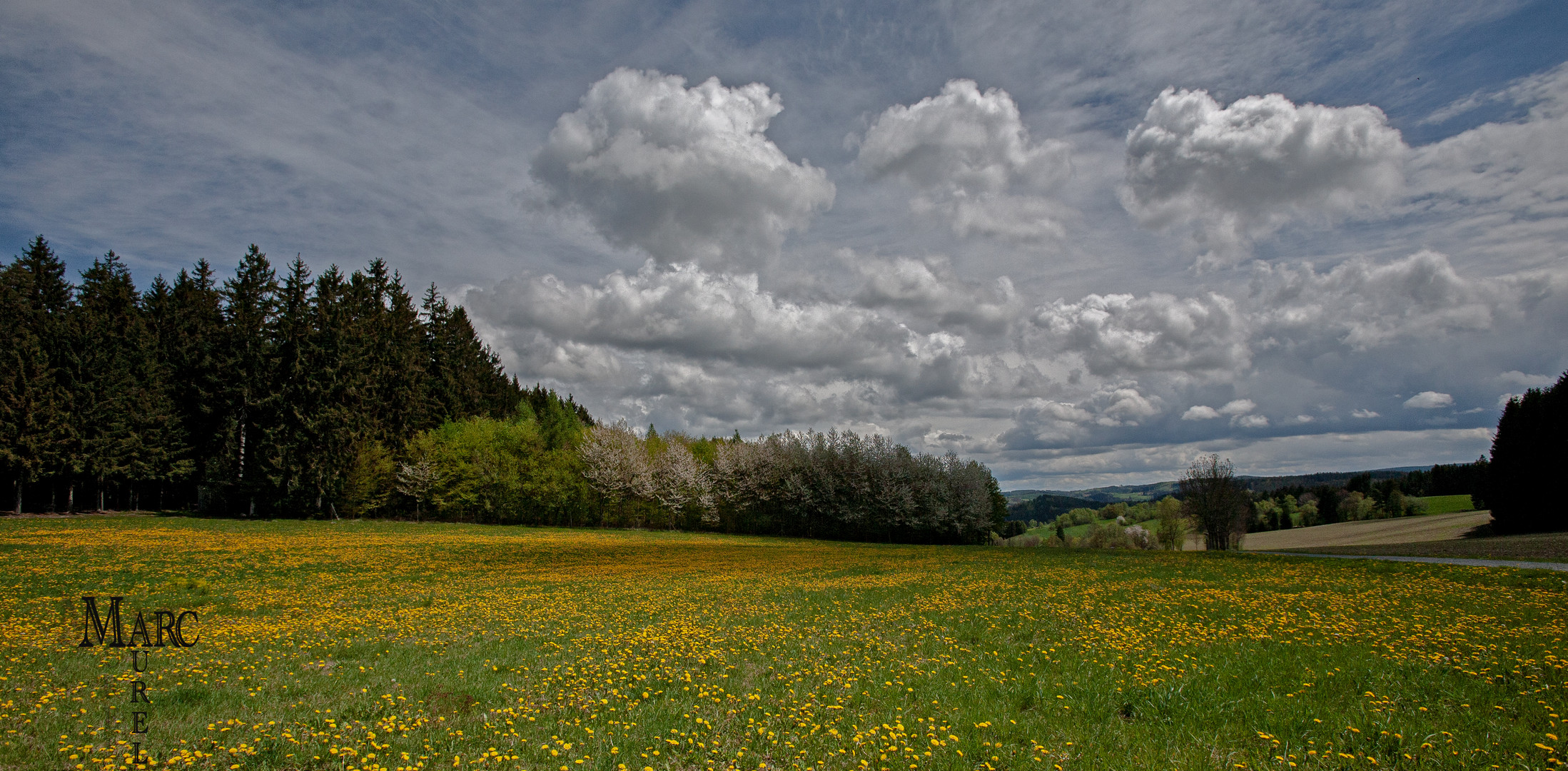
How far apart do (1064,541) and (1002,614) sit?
82603mm

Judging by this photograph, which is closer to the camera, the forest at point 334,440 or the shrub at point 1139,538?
the forest at point 334,440

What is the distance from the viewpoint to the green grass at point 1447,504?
3890 inches

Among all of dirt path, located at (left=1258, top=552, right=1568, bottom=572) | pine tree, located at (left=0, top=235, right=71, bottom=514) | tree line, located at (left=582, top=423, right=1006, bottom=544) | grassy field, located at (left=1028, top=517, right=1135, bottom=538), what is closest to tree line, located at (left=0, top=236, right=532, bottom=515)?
pine tree, located at (left=0, top=235, right=71, bottom=514)

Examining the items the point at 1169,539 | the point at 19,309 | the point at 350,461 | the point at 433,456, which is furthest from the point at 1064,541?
the point at 19,309

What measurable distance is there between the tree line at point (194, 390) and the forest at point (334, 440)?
16 centimetres

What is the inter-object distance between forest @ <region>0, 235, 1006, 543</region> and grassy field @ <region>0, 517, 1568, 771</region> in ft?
137

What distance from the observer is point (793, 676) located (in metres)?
9.89

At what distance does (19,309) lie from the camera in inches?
2029

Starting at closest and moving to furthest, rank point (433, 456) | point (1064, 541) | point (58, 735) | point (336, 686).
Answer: point (58, 735) → point (336, 686) → point (433, 456) → point (1064, 541)

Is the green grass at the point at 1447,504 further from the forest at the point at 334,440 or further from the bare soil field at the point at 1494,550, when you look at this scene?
the forest at the point at 334,440

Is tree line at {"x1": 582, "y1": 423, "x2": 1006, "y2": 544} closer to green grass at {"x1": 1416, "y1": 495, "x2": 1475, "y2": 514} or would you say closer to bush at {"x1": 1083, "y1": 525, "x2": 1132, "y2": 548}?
bush at {"x1": 1083, "y1": 525, "x2": 1132, "y2": 548}

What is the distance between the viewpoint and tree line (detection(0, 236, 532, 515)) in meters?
49.7

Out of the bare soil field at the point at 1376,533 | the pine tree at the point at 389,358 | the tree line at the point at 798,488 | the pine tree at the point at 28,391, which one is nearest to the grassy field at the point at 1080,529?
the bare soil field at the point at 1376,533

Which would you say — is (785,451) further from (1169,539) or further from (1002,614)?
(1002,614)
